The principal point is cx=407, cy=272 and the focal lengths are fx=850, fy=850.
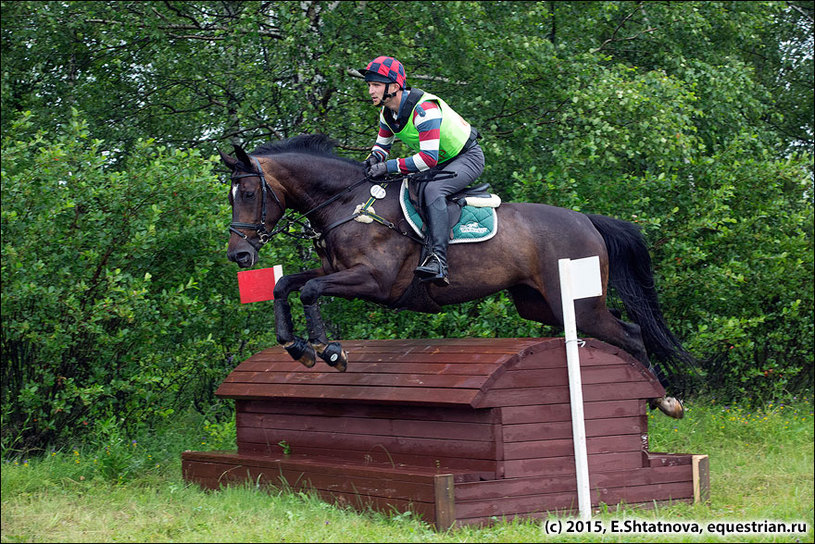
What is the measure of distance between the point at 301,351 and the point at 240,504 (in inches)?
36.8

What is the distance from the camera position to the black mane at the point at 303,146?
5.70 m

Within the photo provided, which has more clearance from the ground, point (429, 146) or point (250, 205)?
point (429, 146)

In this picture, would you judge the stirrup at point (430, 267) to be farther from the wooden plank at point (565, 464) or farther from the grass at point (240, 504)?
the grass at point (240, 504)

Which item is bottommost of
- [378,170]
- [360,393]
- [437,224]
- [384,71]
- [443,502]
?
[443,502]

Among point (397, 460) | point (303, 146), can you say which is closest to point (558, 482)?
point (397, 460)

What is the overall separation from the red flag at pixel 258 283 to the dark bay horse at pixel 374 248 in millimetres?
362

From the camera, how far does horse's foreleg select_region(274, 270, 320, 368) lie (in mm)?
5027

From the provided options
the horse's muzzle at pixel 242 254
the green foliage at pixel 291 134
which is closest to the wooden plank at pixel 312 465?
the green foliage at pixel 291 134

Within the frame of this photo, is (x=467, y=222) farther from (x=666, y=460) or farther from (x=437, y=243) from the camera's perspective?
(x=666, y=460)

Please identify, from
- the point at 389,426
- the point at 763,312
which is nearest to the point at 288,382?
the point at 389,426

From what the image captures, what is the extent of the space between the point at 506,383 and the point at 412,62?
591 cm

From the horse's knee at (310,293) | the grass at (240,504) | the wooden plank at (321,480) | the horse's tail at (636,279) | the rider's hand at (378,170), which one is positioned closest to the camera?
the grass at (240,504)

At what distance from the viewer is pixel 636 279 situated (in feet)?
20.8

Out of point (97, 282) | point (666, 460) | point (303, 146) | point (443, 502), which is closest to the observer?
point (443, 502)
